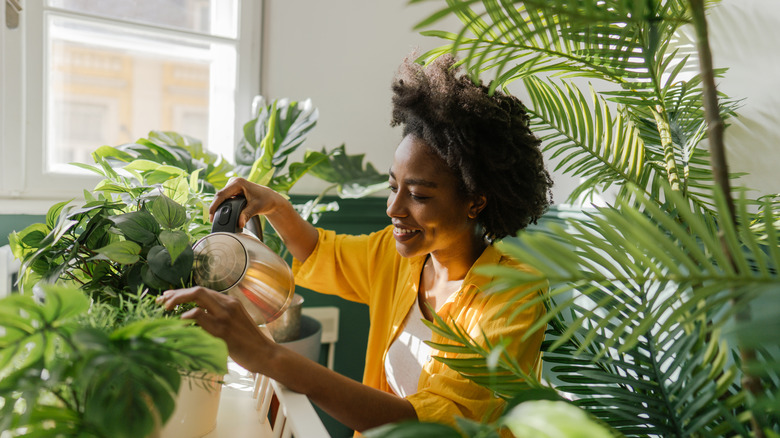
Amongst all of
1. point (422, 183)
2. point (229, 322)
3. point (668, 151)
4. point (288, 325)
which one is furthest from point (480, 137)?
point (288, 325)

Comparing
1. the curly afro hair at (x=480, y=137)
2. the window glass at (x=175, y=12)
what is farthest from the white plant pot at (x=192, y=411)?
the window glass at (x=175, y=12)

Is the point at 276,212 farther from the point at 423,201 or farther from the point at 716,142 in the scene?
the point at 716,142

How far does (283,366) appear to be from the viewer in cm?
63

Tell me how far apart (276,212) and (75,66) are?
47.4 inches

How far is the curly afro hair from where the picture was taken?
931mm

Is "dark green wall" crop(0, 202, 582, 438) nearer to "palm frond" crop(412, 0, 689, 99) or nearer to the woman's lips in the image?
the woman's lips

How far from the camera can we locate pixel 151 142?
115cm

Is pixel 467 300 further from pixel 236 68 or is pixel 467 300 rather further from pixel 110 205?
pixel 236 68

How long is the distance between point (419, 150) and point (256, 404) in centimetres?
52

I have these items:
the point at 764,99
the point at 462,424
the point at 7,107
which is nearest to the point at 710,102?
the point at 462,424

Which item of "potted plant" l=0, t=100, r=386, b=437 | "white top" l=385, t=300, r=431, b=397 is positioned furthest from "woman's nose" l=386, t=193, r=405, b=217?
"potted plant" l=0, t=100, r=386, b=437

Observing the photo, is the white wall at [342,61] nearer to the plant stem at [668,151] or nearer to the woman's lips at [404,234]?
the woman's lips at [404,234]

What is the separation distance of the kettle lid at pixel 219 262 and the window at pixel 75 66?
3.12 ft

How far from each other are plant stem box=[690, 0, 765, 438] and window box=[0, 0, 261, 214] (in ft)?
4.54
